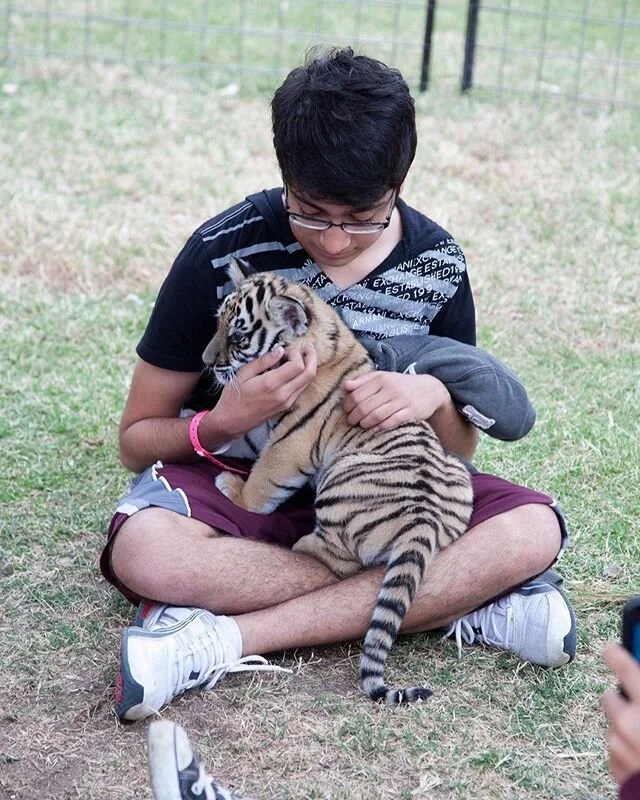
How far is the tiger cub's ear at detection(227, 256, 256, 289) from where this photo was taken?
11.7 feet

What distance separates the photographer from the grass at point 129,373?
3014mm

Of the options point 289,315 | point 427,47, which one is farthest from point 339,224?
point 427,47

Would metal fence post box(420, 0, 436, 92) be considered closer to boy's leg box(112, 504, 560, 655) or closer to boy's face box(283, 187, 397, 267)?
boy's face box(283, 187, 397, 267)

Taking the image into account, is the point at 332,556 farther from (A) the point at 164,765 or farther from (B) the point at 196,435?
(A) the point at 164,765

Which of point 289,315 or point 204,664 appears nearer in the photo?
point 204,664

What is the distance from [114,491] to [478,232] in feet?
10.6

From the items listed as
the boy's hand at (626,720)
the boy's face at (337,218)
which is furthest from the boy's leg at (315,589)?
the boy's hand at (626,720)

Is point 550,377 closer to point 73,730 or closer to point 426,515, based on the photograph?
point 426,515

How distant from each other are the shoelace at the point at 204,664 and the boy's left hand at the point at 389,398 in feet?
2.56

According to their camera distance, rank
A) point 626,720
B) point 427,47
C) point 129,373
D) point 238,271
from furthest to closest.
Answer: point 427,47 < point 129,373 < point 238,271 < point 626,720

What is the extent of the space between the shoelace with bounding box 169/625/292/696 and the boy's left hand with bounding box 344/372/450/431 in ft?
2.56

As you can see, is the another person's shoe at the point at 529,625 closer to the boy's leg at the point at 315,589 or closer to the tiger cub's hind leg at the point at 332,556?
the boy's leg at the point at 315,589

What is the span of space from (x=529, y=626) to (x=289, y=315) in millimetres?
1172

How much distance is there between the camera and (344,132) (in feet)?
10.5
